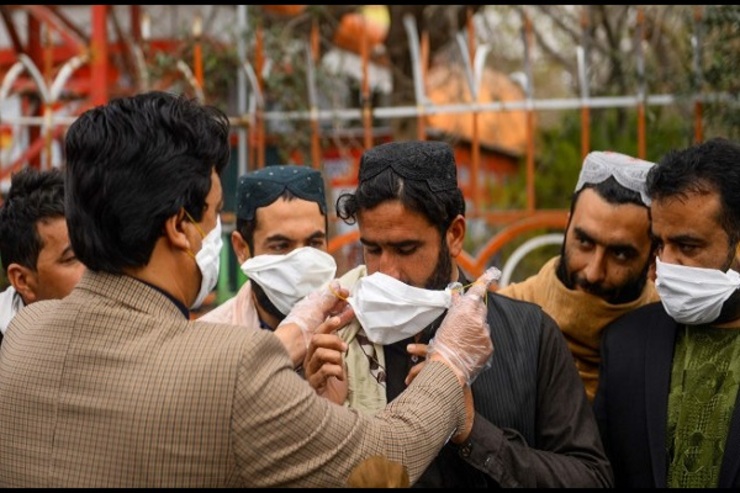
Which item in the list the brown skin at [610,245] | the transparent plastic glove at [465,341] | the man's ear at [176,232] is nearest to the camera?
the man's ear at [176,232]

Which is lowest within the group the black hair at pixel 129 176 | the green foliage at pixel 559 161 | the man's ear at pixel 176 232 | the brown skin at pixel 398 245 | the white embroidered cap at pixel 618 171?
the green foliage at pixel 559 161

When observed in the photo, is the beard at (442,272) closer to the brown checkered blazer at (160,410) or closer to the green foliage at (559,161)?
the brown checkered blazer at (160,410)

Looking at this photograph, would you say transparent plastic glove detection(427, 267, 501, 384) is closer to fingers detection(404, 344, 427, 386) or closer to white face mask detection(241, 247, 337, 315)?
fingers detection(404, 344, 427, 386)

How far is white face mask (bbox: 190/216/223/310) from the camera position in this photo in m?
2.38

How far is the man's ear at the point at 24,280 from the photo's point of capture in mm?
3629

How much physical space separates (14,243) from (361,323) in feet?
4.91

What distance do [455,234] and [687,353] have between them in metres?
0.83

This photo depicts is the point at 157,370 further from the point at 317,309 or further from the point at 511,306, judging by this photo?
the point at 511,306

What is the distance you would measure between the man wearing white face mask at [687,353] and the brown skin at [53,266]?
6.11 feet

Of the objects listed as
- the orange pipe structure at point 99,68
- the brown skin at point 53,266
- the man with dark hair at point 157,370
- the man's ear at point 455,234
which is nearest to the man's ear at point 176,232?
the man with dark hair at point 157,370

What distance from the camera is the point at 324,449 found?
222cm

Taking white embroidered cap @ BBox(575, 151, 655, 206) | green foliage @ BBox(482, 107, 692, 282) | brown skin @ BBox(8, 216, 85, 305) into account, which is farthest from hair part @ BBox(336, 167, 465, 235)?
green foliage @ BBox(482, 107, 692, 282)

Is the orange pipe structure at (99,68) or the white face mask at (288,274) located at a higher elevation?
the orange pipe structure at (99,68)

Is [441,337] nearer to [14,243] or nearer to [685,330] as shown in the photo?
[685,330]
